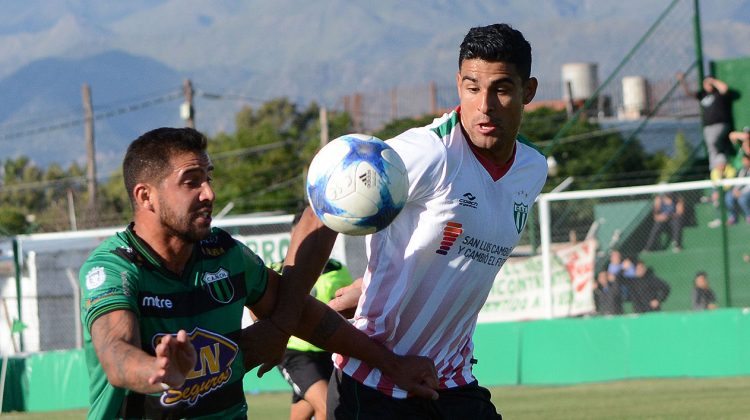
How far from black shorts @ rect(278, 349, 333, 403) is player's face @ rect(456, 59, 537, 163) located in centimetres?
564

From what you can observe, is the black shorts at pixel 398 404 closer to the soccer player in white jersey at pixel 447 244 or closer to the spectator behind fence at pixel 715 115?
the soccer player in white jersey at pixel 447 244

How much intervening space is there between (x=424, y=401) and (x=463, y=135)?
3.92 feet

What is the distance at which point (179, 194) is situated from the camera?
503cm

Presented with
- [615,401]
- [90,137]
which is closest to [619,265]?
[615,401]

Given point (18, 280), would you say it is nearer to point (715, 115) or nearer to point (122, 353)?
point (715, 115)

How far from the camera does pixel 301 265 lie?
539 cm

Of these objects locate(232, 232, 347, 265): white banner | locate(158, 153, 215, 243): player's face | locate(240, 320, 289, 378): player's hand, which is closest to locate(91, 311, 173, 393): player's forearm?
locate(158, 153, 215, 243): player's face

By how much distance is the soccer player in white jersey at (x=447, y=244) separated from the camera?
5469 mm

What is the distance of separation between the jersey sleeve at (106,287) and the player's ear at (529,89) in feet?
6.56

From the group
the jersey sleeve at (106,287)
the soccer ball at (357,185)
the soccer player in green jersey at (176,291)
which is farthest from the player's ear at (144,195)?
the soccer ball at (357,185)

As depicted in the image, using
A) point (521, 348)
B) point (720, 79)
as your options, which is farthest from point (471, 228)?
point (720, 79)

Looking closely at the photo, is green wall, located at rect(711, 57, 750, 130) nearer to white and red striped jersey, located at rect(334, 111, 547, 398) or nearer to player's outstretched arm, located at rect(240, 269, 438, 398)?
white and red striped jersey, located at rect(334, 111, 547, 398)

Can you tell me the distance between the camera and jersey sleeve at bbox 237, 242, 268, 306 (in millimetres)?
5395

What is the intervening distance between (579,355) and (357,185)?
41.4 feet
